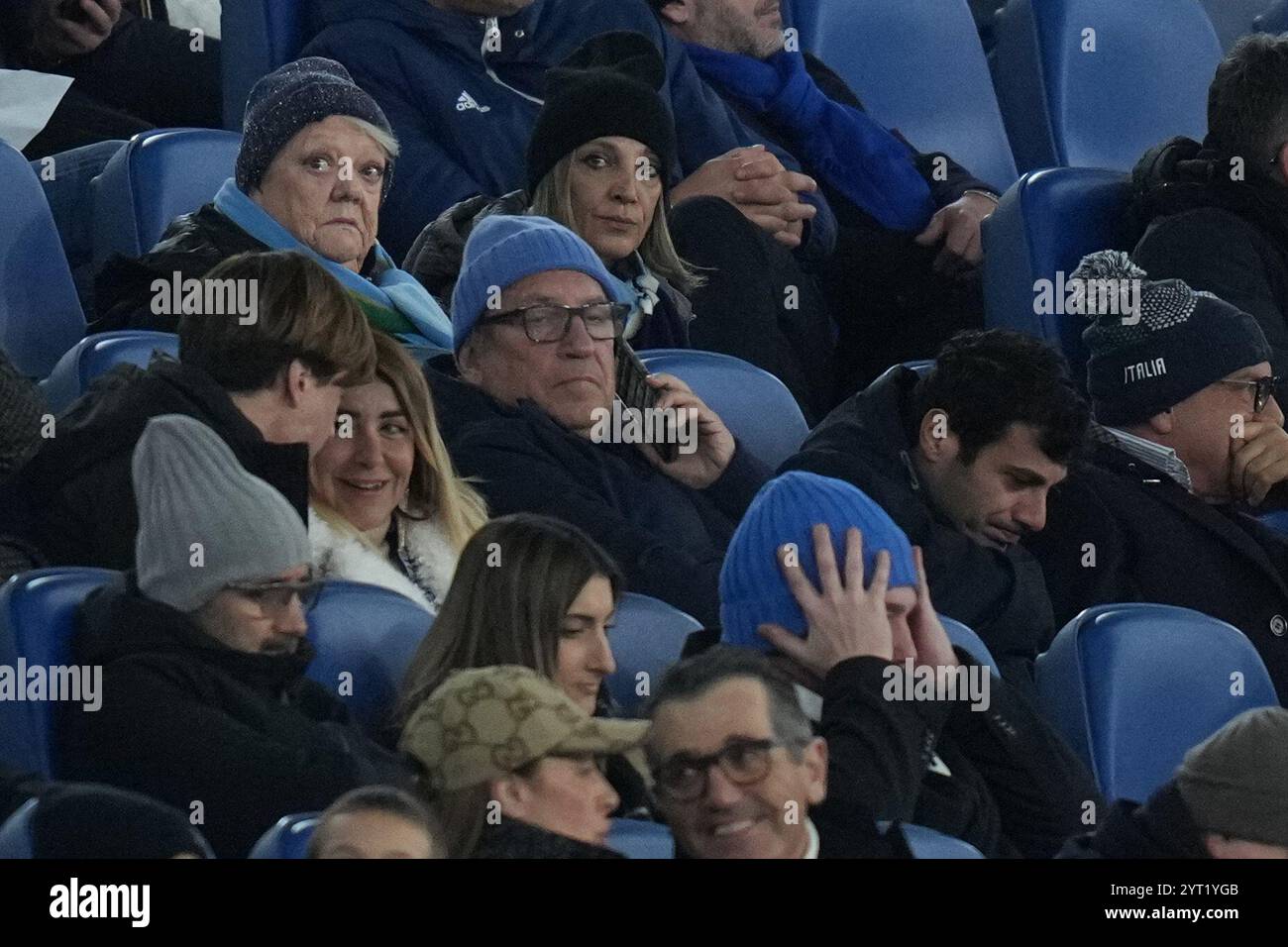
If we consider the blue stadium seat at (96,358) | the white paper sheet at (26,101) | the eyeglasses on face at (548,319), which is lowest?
the blue stadium seat at (96,358)

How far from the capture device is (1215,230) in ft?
10.1

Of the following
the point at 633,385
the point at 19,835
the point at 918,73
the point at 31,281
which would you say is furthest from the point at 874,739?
the point at 918,73

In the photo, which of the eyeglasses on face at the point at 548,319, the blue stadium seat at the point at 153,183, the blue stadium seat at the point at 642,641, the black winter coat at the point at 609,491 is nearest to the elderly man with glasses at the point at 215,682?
the blue stadium seat at the point at 642,641

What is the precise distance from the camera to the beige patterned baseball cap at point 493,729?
1.99 metres

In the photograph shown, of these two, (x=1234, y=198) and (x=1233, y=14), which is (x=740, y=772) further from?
(x=1233, y=14)

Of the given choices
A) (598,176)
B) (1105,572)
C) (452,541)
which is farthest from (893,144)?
(452,541)

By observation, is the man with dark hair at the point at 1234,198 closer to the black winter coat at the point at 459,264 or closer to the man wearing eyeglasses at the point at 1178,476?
the man wearing eyeglasses at the point at 1178,476

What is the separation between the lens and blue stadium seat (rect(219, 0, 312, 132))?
3.05m

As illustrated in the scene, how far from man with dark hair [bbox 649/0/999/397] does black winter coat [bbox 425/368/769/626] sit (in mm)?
629

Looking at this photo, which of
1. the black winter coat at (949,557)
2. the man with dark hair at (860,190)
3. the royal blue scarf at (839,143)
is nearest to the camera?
the black winter coat at (949,557)

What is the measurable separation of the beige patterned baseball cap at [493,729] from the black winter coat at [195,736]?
1.7 inches

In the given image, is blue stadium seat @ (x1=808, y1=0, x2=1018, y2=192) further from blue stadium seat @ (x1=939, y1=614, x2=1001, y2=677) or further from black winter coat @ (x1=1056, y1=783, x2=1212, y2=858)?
black winter coat @ (x1=1056, y1=783, x2=1212, y2=858)

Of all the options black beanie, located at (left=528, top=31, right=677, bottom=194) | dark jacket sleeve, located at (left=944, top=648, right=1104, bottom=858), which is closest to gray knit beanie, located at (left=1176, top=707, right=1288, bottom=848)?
dark jacket sleeve, located at (left=944, top=648, right=1104, bottom=858)
